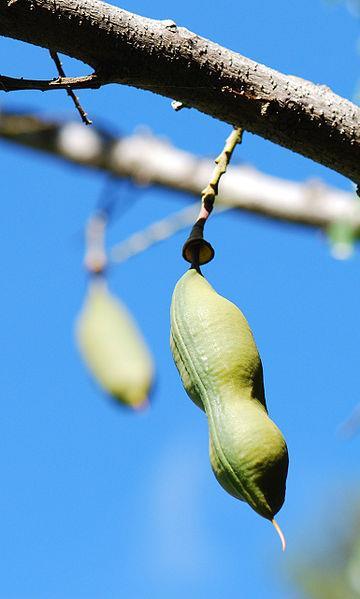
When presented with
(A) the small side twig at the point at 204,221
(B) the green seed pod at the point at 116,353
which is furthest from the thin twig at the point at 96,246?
(A) the small side twig at the point at 204,221

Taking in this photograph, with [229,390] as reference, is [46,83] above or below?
above

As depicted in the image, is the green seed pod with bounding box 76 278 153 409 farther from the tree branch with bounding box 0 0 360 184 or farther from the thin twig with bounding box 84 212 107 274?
the tree branch with bounding box 0 0 360 184

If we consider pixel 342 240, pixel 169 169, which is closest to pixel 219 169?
pixel 342 240

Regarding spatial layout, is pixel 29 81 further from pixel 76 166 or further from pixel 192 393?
pixel 76 166

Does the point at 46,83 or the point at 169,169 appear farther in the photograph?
the point at 169,169

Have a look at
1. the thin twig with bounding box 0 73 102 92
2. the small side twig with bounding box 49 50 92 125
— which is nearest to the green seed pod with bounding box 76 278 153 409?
the small side twig with bounding box 49 50 92 125

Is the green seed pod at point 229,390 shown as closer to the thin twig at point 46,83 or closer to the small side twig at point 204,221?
the small side twig at point 204,221

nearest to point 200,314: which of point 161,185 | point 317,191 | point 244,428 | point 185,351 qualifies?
point 185,351

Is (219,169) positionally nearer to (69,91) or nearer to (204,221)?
(204,221)
